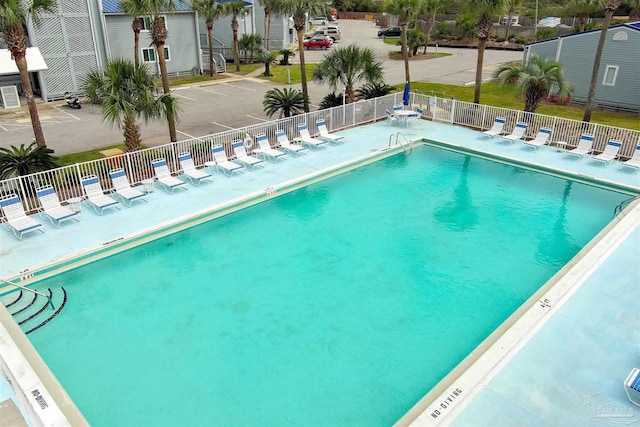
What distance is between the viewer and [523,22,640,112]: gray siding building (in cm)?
2534

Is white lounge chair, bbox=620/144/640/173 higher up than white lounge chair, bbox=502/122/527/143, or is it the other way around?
white lounge chair, bbox=502/122/527/143

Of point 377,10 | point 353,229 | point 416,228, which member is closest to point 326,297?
point 353,229

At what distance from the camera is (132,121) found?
16562 mm

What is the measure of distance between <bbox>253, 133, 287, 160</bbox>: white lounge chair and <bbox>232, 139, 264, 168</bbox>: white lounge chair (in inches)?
22.2

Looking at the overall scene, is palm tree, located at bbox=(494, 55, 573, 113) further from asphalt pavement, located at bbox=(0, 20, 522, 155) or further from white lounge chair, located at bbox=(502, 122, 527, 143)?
asphalt pavement, located at bbox=(0, 20, 522, 155)

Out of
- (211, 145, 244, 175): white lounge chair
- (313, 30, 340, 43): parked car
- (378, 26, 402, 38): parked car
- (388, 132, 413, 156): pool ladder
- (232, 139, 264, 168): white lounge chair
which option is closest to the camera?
(211, 145, 244, 175): white lounge chair

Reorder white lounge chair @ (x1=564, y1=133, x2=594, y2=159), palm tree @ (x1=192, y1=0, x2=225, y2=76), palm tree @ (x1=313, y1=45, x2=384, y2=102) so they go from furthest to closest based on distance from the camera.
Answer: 1. palm tree @ (x1=192, y1=0, x2=225, y2=76)
2. palm tree @ (x1=313, y1=45, x2=384, y2=102)
3. white lounge chair @ (x1=564, y1=133, x2=594, y2=159)

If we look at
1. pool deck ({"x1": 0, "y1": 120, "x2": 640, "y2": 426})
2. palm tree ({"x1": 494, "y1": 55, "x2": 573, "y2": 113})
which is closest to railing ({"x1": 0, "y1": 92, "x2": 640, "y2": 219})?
palm tree ({"x1": 494, "y1": 55, "x2": 573, "y2": 113})

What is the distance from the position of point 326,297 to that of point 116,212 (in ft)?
24.1

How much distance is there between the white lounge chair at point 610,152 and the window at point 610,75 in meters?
10.5

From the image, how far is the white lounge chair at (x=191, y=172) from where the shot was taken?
1628 cm

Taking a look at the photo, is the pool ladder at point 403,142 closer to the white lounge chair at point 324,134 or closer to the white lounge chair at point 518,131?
the white lounge chair at point 324,134

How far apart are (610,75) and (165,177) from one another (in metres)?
24.3

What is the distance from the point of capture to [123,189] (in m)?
15.0
